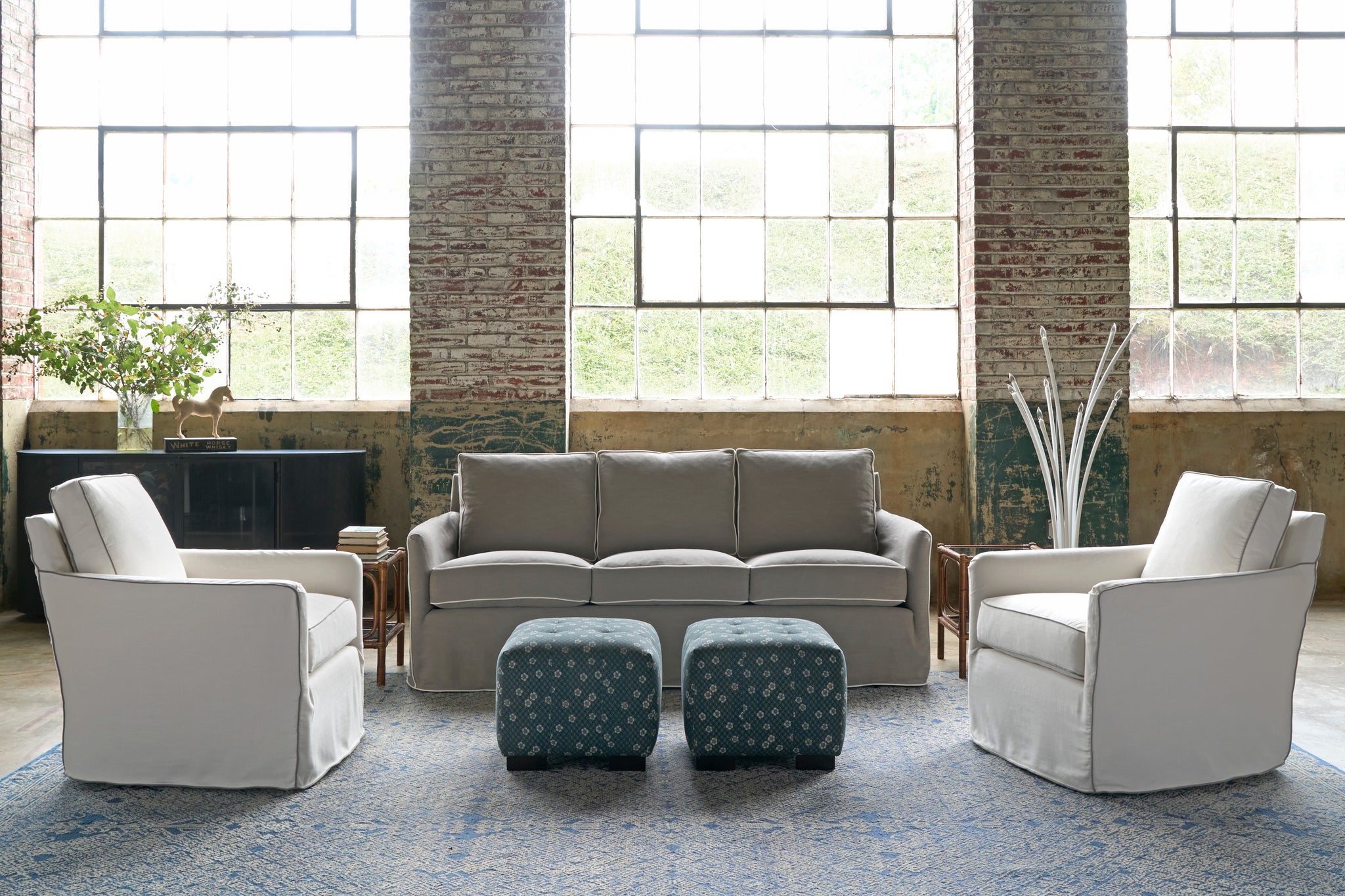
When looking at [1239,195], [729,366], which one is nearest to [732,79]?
[729,366]

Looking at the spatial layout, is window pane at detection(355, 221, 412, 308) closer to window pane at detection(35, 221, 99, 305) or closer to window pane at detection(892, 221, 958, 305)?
window pane at detection(35, 221, 99, 305)

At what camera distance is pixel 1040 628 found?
2.98 meters

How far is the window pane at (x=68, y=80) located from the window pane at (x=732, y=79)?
3.73m

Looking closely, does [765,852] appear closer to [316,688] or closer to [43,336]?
[316,688]

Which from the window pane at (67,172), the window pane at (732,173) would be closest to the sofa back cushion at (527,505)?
the window pane at (732,173)

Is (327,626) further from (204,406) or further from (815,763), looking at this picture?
(204,406)

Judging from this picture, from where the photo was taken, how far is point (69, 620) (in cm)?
283

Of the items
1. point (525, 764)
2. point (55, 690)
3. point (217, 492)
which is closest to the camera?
point (525, 764)

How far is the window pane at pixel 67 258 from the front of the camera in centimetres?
586

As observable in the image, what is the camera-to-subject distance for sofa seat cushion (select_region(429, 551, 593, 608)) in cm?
399

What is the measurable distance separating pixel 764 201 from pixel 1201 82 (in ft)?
9.13

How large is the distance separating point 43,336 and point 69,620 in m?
3.03


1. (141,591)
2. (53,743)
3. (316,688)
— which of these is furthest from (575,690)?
(53,743)

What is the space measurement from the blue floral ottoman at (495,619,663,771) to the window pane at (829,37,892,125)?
408 cm
